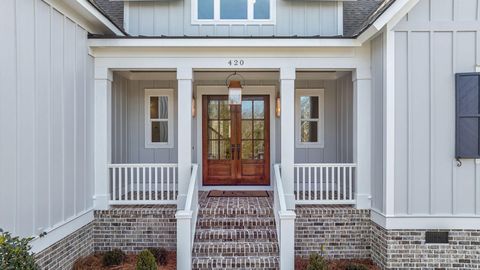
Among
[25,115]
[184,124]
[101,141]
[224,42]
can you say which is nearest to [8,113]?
[25,115]

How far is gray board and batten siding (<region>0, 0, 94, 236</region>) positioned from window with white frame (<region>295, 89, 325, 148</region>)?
4.87 meters

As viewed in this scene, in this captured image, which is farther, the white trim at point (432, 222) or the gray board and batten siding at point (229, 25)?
the gray board and batten siding at point (229, 25)

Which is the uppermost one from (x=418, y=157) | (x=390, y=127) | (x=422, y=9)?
(x=422, y=9)

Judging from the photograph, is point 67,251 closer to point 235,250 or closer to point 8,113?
point 8,113

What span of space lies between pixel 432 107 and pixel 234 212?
3875 mm

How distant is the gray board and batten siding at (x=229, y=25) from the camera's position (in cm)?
795

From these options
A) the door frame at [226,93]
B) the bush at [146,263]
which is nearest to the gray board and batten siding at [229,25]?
the door frame at [226,93]

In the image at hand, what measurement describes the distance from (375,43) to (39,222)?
5990mm

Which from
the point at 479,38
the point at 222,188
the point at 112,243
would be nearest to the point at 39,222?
the point at 112,243

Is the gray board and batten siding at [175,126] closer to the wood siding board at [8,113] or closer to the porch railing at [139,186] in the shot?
the porch railing at [139,186]

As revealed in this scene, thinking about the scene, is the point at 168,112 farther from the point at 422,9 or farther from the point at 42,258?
the point at 422,9

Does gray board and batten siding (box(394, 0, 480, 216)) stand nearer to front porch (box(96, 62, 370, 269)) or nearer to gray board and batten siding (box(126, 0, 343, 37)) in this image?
front porch (box(96, 62, 370, 269))

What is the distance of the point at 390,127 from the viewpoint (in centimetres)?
563

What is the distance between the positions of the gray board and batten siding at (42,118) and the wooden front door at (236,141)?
3.17 m
